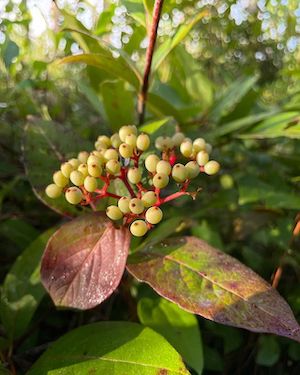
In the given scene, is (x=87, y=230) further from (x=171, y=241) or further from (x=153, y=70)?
(x=153, y=70)

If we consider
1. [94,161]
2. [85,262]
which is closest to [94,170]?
[94,161]

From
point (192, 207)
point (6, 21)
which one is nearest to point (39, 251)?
point (192, 207)

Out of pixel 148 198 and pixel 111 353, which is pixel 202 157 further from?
pixel 111 353

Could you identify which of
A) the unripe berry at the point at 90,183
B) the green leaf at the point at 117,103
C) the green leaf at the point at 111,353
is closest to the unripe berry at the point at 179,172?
the unripe berry at the point at 90,183

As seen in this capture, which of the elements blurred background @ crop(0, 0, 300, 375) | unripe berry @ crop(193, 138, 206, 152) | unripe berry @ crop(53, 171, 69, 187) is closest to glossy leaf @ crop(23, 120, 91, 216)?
blurred background @ crop(0, 0, 300, 375)

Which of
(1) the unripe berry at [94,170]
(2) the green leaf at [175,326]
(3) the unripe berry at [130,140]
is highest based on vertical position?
(3) the unripe berry at [130,140]

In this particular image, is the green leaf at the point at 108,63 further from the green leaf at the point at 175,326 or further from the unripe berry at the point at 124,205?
the green leaf at the point at 175,326

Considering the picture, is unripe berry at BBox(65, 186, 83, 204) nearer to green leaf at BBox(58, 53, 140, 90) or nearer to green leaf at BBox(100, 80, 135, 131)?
green leaf at BBox(58, 53, 140, 90)
